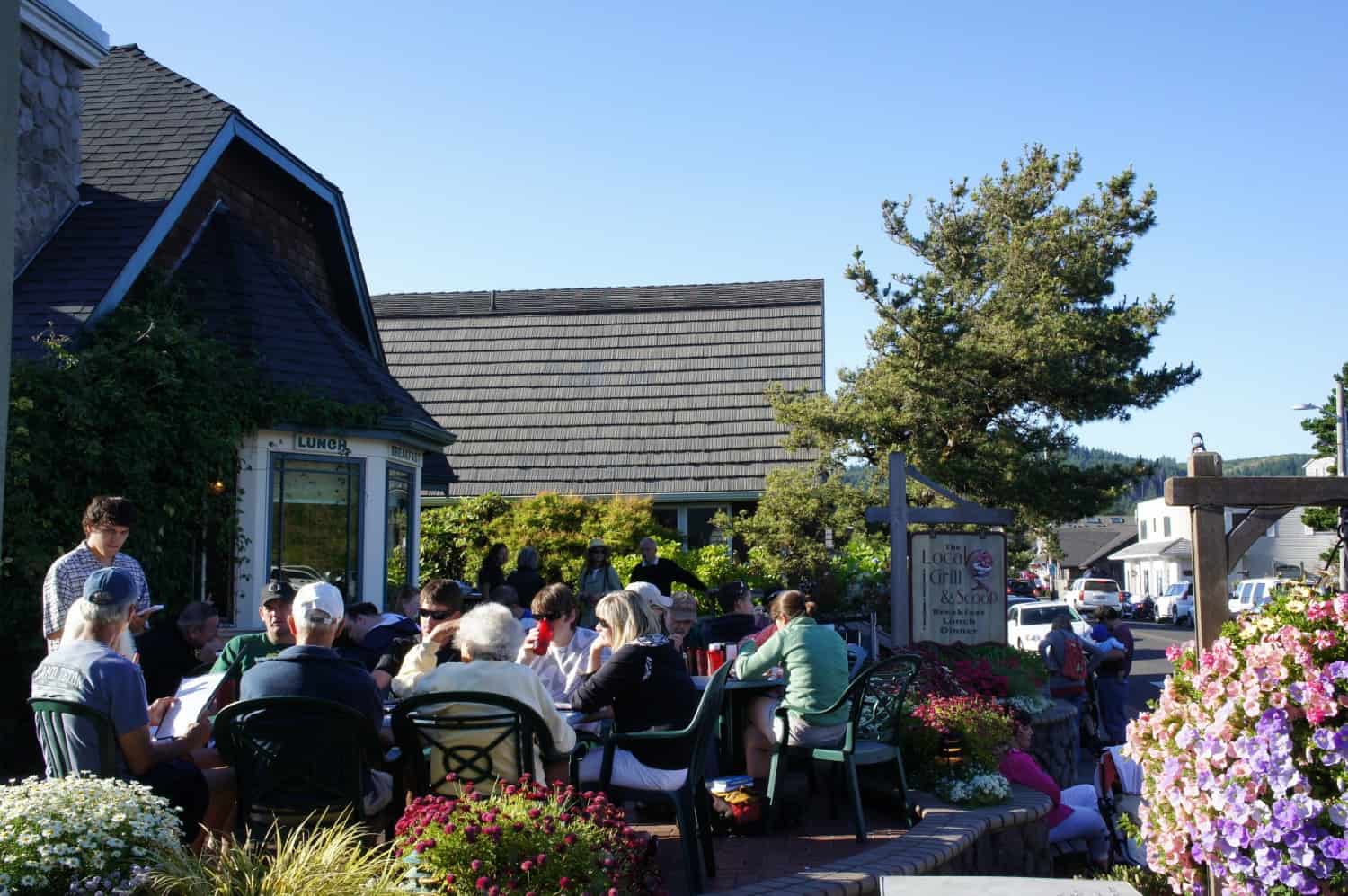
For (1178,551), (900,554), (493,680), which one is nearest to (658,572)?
(900,554)

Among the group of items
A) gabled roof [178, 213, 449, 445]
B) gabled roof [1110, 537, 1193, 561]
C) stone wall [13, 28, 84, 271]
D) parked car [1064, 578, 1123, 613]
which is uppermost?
stone wall [13, 28, 84, 271]

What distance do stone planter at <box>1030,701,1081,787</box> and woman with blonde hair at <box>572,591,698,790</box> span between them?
597 cm

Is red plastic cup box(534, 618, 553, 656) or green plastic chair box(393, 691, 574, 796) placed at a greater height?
red plastic cup box(534, 618, 553, 656)

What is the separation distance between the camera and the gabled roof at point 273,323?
1239cm

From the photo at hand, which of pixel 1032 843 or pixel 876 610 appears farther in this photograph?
pixel 876 610

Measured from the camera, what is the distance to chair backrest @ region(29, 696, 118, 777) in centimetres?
490

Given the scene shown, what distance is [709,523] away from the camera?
22.8 meters

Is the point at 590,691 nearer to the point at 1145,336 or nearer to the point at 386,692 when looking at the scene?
the point at 386,692

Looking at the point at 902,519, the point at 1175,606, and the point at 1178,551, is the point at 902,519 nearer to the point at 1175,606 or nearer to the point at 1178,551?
the point at 1175,606

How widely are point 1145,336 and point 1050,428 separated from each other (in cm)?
320

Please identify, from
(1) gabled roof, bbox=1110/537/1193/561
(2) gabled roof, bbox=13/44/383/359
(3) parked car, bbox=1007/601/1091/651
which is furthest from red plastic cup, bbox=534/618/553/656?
(1) gabled roof, bbox=1110/537/1193/561

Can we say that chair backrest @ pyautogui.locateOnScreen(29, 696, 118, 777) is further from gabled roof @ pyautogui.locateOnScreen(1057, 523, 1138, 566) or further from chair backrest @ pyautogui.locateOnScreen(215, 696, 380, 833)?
gabled roof @ pyautogui.locateOnScreen(1057, 523, 1138, 566)

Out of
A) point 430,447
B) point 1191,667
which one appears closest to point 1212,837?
point 1191,667

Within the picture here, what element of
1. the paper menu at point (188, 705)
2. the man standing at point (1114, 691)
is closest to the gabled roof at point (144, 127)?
the paper menu at point (188, 705)
